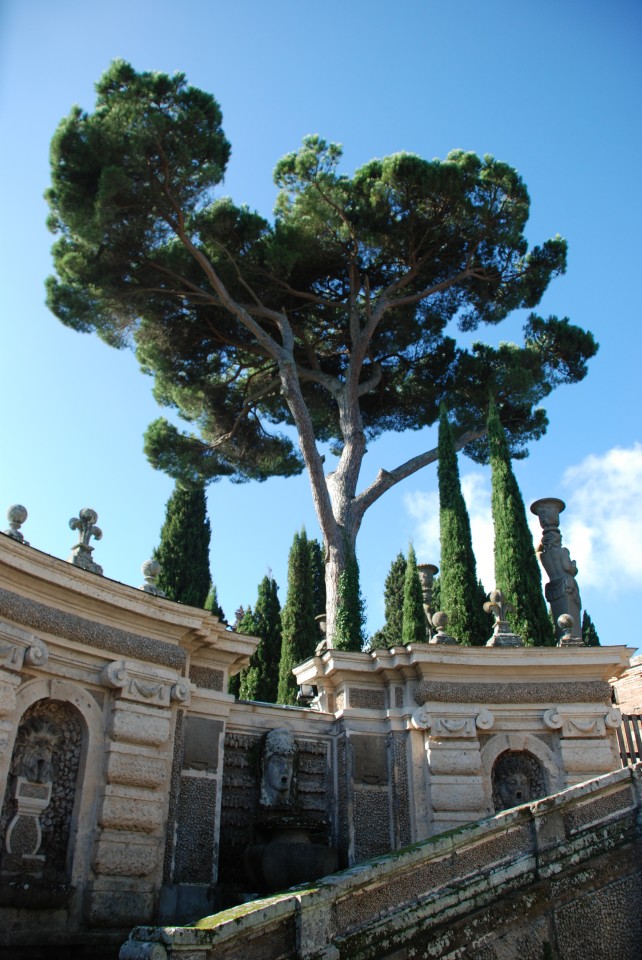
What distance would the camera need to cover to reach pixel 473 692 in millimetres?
9812

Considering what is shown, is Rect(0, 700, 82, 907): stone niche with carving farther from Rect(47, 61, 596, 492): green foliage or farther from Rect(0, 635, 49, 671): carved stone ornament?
Rect(47, 61, 596, 492): green foliage

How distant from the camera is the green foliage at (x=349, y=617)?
13.8m

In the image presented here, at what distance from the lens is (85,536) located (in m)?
9.02

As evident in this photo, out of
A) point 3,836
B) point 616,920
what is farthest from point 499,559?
point 3,836

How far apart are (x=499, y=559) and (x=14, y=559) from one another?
9.41 m

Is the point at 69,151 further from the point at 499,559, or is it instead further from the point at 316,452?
the point at 499,559

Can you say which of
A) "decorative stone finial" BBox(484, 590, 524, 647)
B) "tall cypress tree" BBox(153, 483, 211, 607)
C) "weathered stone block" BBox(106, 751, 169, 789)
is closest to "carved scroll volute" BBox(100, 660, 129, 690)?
"weathered stone block" BBox(106, 751, 169, 789)

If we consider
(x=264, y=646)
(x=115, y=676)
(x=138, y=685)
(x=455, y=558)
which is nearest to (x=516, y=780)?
(x=138, y=685)

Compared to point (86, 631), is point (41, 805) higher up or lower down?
lower down

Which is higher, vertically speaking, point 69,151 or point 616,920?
point 69,151

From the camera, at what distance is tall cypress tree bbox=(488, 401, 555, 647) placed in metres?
13.4

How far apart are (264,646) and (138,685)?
13.4m

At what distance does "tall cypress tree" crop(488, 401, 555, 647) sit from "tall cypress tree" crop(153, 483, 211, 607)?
10.4 meters

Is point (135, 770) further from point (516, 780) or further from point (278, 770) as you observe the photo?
point (516, 780)
